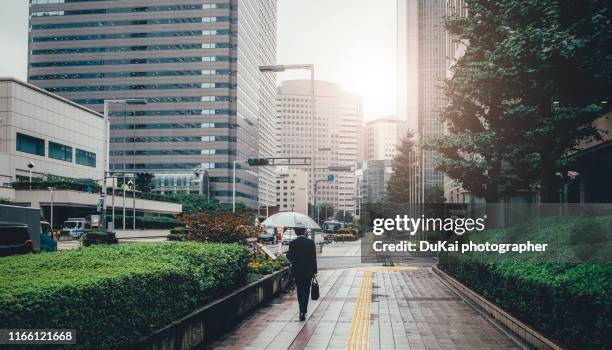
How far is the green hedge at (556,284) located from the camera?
658cm

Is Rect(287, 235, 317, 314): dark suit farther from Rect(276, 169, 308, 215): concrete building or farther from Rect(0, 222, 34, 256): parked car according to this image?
Rect(276, 169, 308, 215): concrete building

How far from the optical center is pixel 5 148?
59.4 m

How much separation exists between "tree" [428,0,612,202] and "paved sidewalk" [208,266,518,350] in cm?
449

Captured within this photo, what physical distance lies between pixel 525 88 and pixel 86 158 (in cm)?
7149

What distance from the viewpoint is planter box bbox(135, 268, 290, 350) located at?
7.14 meters

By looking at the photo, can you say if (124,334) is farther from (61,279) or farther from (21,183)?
(21,183)

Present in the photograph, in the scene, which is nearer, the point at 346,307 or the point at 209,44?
the point at 346,307

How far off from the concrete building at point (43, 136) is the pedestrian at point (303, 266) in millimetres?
52154

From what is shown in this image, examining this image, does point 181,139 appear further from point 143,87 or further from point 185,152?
point 143,87

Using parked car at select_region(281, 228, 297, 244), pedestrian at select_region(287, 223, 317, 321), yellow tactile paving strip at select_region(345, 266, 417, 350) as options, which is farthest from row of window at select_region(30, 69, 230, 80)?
pedestrian at select_region(287, 223, 317, 321)

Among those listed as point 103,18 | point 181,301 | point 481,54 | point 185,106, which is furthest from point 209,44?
point 181,301

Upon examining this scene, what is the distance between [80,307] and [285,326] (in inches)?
226

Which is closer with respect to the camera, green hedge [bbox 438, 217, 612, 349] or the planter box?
green hedge [bbox 438, 217, 612, 349]

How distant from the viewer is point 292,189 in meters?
179
